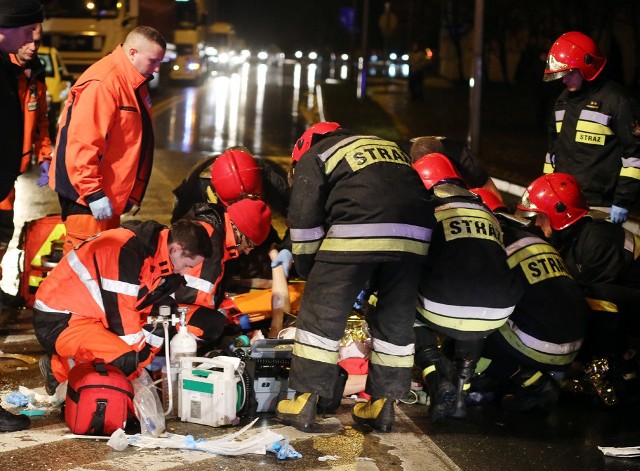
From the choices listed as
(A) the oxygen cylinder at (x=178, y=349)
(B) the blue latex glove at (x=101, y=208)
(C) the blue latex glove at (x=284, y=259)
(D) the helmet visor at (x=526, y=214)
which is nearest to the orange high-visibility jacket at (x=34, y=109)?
(B) the blue latex glove at (x=101, y=208)

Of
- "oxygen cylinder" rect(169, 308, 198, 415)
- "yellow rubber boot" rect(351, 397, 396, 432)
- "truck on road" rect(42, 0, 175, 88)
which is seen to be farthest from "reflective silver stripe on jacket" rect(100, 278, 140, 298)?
"truck on road" rect(42, 0, 175, 88)

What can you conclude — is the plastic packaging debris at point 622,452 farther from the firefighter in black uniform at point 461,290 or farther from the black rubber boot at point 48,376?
the black rubber boot at point 48,376

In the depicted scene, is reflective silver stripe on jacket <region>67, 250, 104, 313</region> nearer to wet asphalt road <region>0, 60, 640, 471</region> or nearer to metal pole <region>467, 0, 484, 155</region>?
wet asphalt road <region>0, 60, 640, 471</region>

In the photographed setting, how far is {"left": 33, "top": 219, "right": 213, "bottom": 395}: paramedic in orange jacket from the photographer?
225 inches

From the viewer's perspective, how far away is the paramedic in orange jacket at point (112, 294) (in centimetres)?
571

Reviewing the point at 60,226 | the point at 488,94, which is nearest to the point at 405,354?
the point at 60,226

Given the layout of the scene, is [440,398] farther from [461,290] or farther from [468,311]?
[461,290]

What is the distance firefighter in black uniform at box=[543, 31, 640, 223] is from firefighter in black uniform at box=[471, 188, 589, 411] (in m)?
2.03

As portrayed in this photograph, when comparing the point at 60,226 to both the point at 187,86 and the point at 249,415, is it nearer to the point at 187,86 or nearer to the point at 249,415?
the point at 249,415

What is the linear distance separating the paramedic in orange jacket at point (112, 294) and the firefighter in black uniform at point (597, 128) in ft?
11.9

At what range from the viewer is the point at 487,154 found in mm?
19297

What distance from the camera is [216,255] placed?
646cm

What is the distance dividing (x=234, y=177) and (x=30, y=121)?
A: 5.40 ft

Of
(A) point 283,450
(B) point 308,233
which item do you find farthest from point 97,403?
(B) point 308,233
